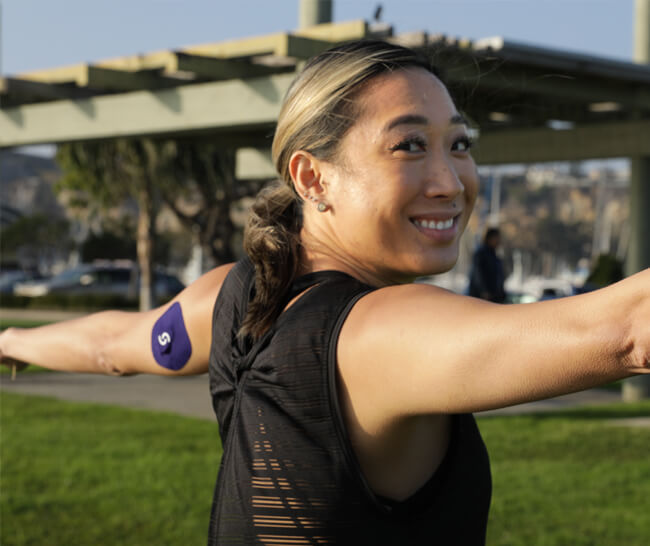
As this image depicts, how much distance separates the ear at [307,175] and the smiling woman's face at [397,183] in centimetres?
2

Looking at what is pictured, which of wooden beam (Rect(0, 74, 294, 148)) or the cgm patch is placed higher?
the cgm patch

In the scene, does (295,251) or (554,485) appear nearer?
(295,251)

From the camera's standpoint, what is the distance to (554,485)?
6.36 metres

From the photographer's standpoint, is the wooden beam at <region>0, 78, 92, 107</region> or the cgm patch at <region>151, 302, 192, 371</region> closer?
the cgm patch at <region>151, 302, 192, 371</region>

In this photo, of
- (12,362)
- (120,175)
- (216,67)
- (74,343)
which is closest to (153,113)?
(216,67)

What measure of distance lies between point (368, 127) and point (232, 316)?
0.41 m

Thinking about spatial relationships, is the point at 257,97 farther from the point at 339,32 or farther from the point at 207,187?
the point at 207,187

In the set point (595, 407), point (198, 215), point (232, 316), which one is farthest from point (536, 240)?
point (232, 316)

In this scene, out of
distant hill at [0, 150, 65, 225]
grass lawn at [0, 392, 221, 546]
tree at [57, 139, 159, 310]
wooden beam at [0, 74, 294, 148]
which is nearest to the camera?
grass lawn at [0, 392, 221, 546]

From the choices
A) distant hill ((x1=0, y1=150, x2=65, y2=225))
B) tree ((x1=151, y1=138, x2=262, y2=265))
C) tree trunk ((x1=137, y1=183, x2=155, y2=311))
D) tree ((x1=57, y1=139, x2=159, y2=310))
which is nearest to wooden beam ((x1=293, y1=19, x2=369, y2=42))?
tree ((x1=151, y1=138, x2=262, y2=265))

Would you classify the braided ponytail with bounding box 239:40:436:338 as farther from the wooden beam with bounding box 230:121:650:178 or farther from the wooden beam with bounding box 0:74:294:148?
the wooden beam with bounding box 230:121:650:178

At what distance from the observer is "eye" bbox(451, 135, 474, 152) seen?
161cm

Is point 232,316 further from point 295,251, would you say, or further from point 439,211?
point 439,211

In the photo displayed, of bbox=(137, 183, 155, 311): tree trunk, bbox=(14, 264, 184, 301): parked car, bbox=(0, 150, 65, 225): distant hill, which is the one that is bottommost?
bbox=(0, 150, 65, 225): distant hill
